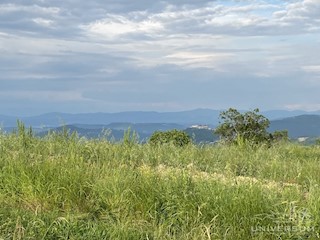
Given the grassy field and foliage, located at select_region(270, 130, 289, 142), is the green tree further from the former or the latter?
the grassy field

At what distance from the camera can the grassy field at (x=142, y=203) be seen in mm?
5168

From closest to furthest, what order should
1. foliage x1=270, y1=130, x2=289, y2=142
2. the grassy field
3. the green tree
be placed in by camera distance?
the grassy field
foliage x1=270, y1=130, x2=289, y2=142
the green tree

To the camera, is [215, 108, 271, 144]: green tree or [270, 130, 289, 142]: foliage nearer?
[270, 130, 289, 142]: foliage

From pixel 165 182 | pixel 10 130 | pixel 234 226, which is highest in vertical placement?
pixel 10 130

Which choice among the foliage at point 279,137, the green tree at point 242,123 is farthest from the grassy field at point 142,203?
the green tree at point 242,123

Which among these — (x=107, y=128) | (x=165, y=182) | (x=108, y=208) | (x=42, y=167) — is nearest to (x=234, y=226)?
(x=165, y=182)

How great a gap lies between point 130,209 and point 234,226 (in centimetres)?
137

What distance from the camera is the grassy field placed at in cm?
517

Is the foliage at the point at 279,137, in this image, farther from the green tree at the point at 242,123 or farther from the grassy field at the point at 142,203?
the grassy field at the point at 142,203

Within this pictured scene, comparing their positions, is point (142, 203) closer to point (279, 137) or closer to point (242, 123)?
point (279, 137)

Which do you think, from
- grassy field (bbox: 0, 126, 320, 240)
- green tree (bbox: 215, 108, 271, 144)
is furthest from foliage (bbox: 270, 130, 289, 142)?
grassy field (bbox: 0, 126, 320, 240)

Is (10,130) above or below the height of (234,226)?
above

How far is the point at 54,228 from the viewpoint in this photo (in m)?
5.03

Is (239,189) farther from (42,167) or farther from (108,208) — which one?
(42,167)
